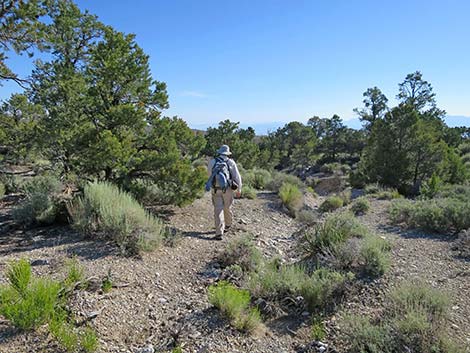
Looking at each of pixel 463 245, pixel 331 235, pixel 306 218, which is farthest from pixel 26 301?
pixel 306 218

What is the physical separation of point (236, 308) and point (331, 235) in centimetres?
262

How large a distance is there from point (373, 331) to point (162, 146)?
5.86 m

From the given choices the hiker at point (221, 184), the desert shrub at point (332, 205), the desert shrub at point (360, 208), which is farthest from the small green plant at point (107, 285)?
the desert shrub at point (332, 205)

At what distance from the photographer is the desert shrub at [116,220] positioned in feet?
18.1

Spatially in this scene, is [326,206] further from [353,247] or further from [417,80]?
[417,80]

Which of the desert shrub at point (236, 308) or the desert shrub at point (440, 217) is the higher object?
the desert shrub at point (440, 217)

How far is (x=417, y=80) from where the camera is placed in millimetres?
36125

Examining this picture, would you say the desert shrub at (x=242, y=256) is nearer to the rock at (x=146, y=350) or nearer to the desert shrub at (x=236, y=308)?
the desert shrub at (x=236, y=308)

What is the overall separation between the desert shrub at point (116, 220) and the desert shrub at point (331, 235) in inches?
105

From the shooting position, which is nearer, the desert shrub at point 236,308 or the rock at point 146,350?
the rock at point 146,350

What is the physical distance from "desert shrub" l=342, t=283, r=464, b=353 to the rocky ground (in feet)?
0.73

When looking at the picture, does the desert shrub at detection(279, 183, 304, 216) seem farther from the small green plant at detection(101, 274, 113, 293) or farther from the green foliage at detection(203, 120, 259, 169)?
the green foliage at detection(203, 120, 259, 169)

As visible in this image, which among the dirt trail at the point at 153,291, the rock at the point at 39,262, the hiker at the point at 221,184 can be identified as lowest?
the dirt trail at the point at 153,291

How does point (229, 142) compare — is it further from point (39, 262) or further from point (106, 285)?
point (106, 285)
